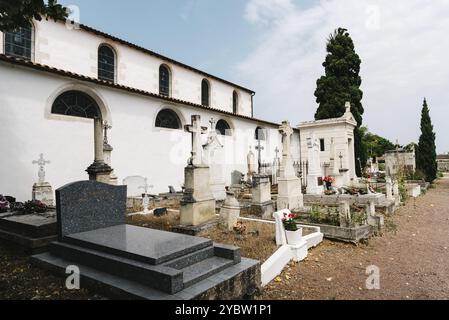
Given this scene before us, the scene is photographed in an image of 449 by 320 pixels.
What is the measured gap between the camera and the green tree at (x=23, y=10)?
12.8 feet

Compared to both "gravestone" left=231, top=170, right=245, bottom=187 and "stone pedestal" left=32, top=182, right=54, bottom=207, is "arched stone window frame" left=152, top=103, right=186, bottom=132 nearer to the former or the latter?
"gravestone" left=231, top=170, right=245, bottom=187

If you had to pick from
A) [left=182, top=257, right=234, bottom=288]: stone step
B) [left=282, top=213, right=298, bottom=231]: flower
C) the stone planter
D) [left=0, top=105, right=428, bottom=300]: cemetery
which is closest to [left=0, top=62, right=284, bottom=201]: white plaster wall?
[left=0, top=105, right=428, bottom=300]: cemetery

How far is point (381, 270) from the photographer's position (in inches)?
195

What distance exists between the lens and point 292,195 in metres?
9.11

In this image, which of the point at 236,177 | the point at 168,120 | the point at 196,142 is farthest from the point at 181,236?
the point at 236,177

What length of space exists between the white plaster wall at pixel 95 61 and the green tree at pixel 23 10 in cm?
869

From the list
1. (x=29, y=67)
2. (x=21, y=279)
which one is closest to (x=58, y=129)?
(x=29, y=67)

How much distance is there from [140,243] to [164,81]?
14.9 meters

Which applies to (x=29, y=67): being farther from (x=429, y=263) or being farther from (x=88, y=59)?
(x=429, y=263)

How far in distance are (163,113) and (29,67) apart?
21.1 feet

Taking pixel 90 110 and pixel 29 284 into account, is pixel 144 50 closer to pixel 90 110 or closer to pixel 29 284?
pixel 90 110

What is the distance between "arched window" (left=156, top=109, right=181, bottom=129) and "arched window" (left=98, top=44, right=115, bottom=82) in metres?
3.25

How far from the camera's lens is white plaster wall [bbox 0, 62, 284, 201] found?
29.4ft

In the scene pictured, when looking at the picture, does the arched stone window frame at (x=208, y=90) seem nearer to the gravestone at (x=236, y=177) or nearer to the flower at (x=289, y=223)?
the gravestone at (x=236, y=177)
